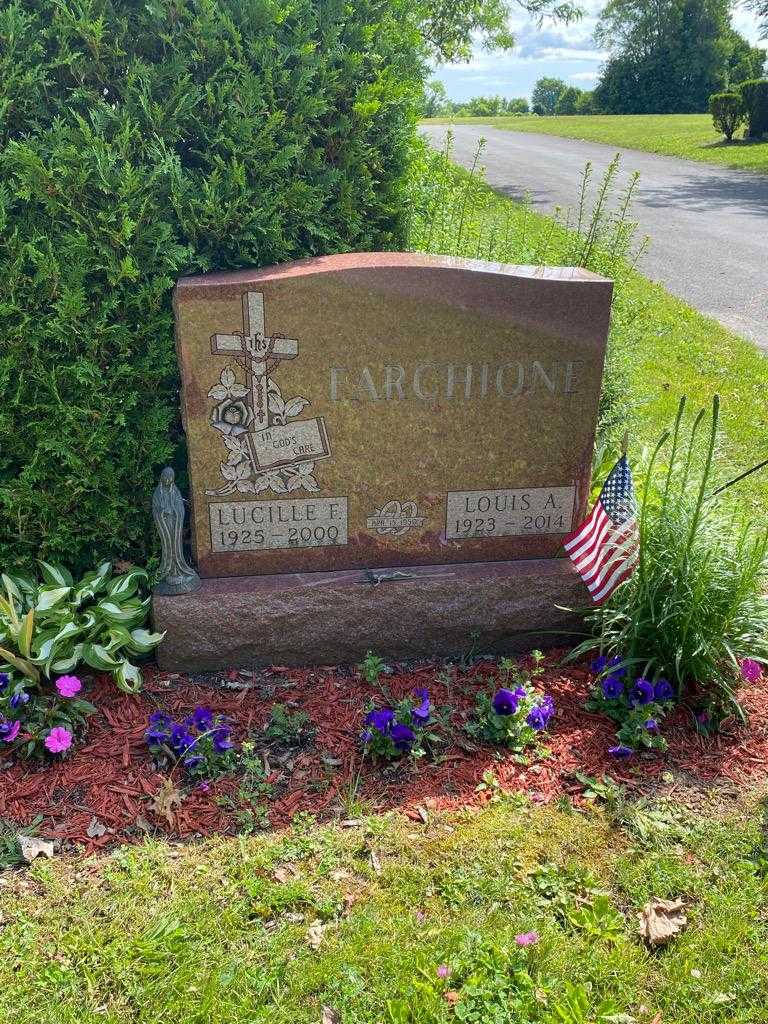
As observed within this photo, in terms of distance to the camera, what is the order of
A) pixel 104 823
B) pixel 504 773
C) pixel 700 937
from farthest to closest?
pixel 504 773
pixel 104 823
pixel 700 937

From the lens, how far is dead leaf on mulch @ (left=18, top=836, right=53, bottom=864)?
309cm

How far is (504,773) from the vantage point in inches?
139

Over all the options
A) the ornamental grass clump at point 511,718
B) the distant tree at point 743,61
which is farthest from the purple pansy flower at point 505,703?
the distant tree at point 743,61

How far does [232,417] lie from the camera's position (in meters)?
3.93

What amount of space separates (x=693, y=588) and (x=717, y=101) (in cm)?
2934

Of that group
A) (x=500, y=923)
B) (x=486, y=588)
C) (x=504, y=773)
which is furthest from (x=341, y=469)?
(x=500, y=923)

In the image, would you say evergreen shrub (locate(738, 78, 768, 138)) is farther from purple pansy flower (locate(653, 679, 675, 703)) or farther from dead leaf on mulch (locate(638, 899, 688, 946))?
dead leaf on mulch (locate(638, 899, 688, 946))

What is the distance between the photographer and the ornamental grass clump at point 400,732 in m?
3.51

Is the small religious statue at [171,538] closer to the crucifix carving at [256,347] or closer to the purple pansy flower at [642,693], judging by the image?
the crucifix carving at [256,347]

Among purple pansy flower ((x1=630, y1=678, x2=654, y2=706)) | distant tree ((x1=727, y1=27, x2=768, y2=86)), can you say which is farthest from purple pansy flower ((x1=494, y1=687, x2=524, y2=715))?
distant tree ((x1=727, y1=27, x2=768, y2=86))

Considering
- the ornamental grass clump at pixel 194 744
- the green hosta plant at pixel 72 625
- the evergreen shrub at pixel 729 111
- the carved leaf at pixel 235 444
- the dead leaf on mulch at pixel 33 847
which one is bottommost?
the dead leaf on mulch at pixel 33 847

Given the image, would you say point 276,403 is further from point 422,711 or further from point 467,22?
point 467,22

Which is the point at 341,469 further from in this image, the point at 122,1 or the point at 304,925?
the point at 122,1

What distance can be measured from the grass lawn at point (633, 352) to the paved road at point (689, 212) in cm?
64
